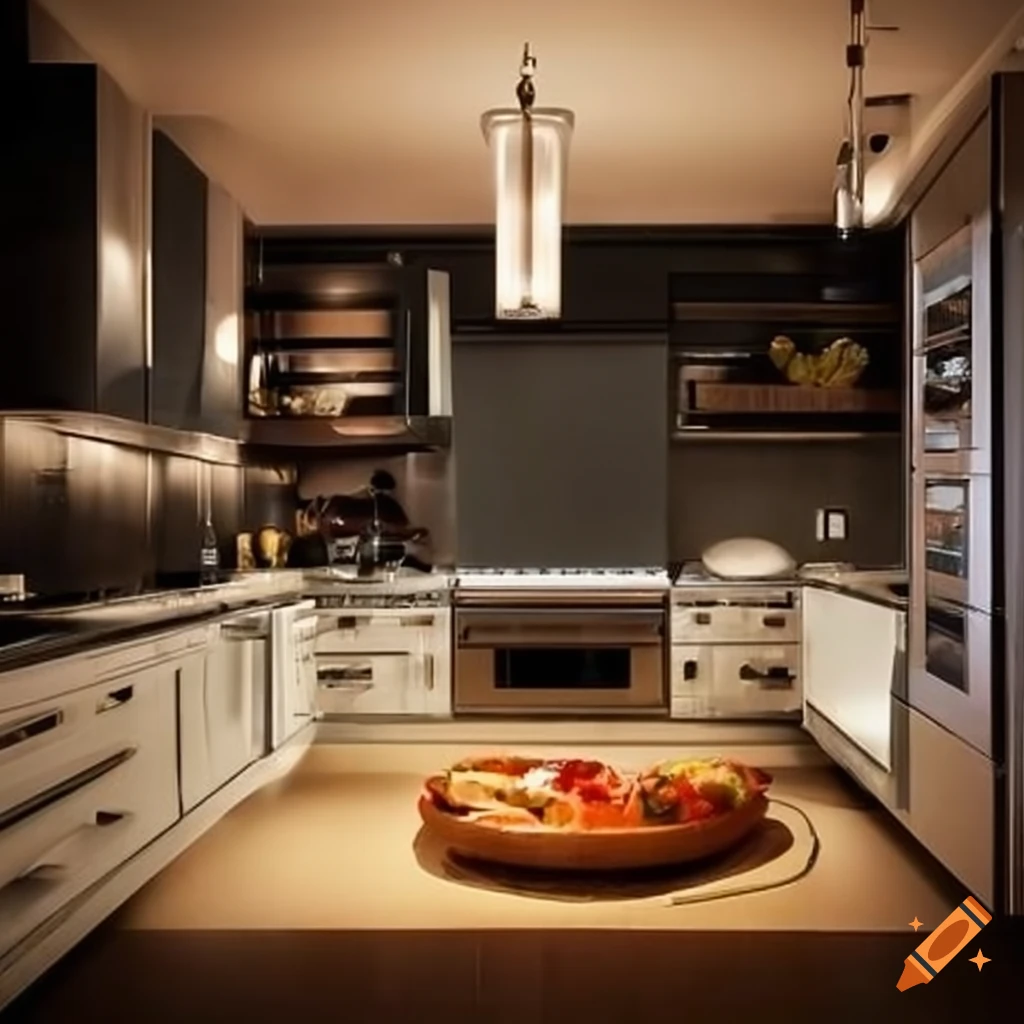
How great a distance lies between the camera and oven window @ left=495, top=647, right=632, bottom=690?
4.57 meters

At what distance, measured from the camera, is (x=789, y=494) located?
5184mm

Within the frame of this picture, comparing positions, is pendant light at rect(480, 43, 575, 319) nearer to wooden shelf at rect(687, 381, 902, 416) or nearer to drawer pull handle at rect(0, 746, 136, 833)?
drawer pull handle at rect(0, 746, 136, 833)

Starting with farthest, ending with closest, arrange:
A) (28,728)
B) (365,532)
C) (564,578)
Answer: (365,532) → (564,578) → (28,728)

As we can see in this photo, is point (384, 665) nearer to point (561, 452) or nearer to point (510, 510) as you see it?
point (510, 510)

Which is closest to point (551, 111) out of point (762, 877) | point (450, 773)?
point (450, 773)

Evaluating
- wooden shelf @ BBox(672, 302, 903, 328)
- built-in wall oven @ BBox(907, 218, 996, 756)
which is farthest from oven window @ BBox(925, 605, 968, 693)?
wooden shelf @ BBox(672, 302, 903, 328)

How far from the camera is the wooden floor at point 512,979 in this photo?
6.27ft

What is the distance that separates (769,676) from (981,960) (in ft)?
7.80

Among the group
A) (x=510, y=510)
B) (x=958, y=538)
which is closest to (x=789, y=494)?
(x=510, y=510)

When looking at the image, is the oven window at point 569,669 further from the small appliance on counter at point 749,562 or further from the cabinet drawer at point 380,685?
the small appliance on counter at point 749,562

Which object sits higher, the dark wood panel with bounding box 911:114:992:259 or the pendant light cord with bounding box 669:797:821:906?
the dark wood panel with bounding box 911:114:992:259

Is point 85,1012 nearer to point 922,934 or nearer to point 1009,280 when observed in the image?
point 922,934

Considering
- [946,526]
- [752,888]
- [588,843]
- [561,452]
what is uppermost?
[561,452]

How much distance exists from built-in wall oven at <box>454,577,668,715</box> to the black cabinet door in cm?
139
